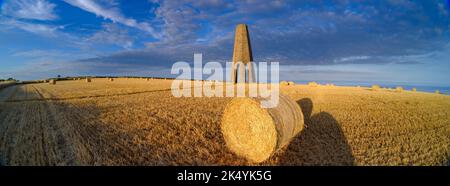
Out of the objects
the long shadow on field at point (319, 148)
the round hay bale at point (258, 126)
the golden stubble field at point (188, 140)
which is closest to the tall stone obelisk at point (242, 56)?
the golden stubble field at point (188, 140)

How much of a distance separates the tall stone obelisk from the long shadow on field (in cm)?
1706

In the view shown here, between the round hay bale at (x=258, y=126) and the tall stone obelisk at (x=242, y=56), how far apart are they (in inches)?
725

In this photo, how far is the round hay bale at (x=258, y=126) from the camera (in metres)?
4.68

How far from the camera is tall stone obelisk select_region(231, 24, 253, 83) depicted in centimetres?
2409

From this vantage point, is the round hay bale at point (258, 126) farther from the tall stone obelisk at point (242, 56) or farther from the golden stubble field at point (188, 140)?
the tall stone obelisk at point (242, 56)

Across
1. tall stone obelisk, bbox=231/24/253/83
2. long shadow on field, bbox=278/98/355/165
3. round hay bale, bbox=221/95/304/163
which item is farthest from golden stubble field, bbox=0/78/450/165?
tall stone obelisk, bbox=231/24/253/83

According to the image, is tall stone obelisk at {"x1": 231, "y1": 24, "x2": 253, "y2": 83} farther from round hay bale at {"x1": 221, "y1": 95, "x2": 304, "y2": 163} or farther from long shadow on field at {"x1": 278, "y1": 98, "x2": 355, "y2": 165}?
round hay bale at {"x1": 221, "y1": 95, "x2": 304, "y2": 163}

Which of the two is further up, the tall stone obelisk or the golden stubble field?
the tall stone obelisk

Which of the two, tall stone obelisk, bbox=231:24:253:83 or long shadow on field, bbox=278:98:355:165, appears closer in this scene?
long shadow on field, bbox=278:98:355:165

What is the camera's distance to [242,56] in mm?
24094
